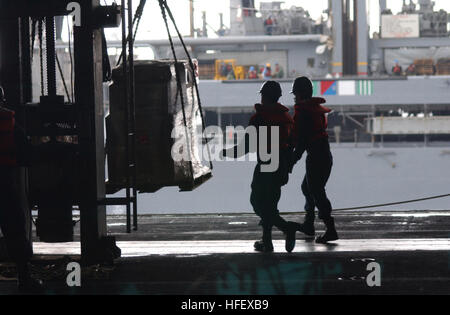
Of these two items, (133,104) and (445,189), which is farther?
(445,189)

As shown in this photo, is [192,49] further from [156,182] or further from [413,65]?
[156,182]

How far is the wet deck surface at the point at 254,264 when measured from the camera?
5945 mm

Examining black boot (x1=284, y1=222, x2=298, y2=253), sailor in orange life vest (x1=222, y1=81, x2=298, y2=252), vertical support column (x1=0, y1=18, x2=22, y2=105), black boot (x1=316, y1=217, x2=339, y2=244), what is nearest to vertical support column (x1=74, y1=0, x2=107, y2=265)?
vertical support column (x1=0, y1=18, x2=22, y2=105)

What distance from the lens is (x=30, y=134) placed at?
22.1 feet

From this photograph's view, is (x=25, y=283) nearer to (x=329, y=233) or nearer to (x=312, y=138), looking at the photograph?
(x=312, y=138)

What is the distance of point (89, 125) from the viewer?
648 cm

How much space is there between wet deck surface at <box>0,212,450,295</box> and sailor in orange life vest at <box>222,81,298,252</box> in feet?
1.08

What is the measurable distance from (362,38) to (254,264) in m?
32.5

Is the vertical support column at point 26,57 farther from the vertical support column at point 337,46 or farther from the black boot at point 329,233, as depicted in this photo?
the vertical support column at point 337,46

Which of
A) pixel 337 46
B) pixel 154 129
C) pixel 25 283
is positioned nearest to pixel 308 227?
pixel 154 129

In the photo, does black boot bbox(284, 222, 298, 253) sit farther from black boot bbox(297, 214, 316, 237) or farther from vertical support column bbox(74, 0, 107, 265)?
vertical support column bbox(74, 0, 107, 265)

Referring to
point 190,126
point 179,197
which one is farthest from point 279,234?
point 179,197
